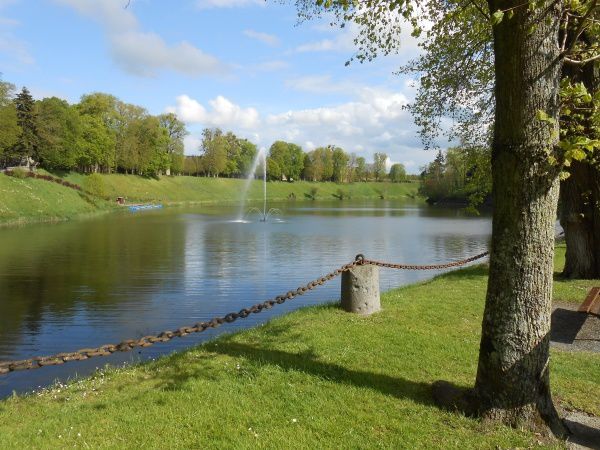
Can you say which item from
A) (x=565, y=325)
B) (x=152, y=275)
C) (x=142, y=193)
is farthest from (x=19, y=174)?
(x=565, y=325)

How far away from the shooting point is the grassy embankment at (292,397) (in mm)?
4660

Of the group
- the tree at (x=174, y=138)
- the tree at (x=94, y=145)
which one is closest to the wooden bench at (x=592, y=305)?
the tree at (x=94, y=145)

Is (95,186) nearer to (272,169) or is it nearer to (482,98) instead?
(482,98)

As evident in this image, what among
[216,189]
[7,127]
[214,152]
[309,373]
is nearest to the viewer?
[309,373]

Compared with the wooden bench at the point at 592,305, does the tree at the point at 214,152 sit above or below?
above

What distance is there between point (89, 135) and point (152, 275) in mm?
66842

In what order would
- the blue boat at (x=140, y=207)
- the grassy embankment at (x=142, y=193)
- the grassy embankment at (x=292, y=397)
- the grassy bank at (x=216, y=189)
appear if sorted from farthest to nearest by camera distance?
the grassy bank at (x=216, y=189), the blue boat at (x=140, y=207), the grassy embankment at (x=142, y=193), the grassy embankment at (x=292, y=397)

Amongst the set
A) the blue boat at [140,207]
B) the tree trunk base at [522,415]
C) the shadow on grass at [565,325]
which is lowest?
the blue boat at [140,207]

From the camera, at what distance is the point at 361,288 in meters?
9.71

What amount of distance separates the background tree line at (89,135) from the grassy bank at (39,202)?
320 inches

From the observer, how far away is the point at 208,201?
311 feet

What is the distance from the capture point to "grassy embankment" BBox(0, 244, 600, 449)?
4660 mm

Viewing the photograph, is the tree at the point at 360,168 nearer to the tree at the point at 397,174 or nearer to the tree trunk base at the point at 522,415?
the tree at the point at 397,174

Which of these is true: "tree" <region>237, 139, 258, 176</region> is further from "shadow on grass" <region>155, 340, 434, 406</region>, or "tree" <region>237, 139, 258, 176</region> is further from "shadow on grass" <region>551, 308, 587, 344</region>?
"shadow on grass" <region>155, 340, 434, 406</region>
